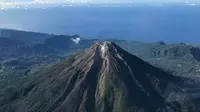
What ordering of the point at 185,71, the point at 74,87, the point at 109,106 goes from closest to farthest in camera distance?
the point at 109,106, the point at 74,87, the point at 185,71

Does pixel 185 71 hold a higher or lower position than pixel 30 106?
lower

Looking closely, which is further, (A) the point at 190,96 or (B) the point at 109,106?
(A) the point at 190,96

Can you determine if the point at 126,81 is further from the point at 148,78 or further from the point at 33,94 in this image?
the point at 33,94

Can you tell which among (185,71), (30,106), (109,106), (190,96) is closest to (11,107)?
(30,106)

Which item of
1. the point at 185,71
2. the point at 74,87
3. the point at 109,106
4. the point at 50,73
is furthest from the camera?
the point at 185,71

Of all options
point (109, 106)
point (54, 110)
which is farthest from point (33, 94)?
point (109, 106)

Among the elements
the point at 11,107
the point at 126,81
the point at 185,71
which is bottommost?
the point at 185,71
